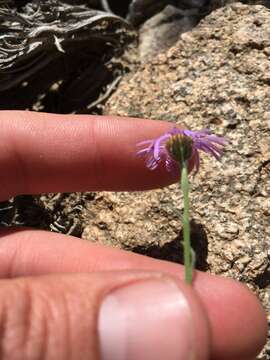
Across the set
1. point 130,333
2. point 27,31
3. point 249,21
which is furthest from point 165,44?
point 130,333

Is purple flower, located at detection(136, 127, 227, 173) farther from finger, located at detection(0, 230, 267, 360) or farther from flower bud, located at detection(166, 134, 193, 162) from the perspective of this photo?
finger, located at detection(0, 230, 267, 360)

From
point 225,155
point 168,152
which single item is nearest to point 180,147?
point 168,152

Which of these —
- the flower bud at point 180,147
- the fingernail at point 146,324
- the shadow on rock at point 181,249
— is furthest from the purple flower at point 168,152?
the fingernail at point 146,324

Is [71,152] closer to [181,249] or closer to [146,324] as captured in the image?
[181,249]

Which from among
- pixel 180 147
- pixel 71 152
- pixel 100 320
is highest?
pixel 180 147

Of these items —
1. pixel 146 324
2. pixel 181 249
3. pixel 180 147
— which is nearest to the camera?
pixel 146 324
